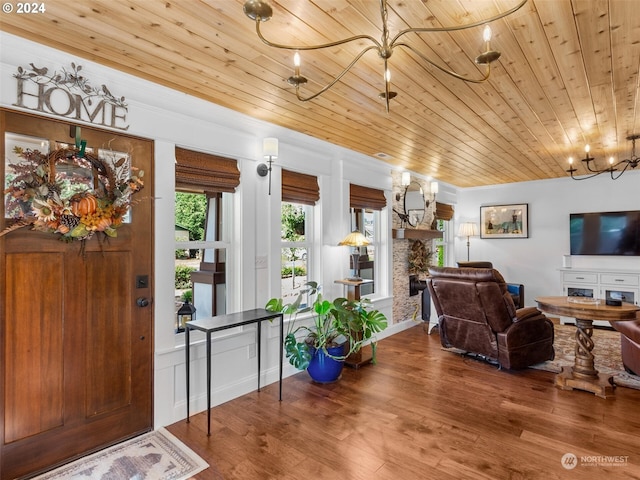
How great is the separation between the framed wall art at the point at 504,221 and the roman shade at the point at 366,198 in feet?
10.4

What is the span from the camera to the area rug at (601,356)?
11.3ft

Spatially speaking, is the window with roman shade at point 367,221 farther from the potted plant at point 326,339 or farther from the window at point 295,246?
the potted plant at point 326,339

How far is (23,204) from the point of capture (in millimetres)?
2051

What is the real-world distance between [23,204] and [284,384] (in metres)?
2.48

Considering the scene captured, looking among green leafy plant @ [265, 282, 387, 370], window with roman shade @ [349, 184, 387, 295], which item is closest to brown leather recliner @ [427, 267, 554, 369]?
green leafy plant @ [265, 282, 387, 370]

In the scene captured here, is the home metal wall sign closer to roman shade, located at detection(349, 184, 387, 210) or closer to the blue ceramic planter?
the blue ceramic planter

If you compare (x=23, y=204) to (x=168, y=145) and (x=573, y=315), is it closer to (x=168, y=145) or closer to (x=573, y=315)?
(x=168, y=145)

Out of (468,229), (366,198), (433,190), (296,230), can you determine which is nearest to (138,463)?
(296,230)

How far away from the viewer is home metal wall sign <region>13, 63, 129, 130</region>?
2.05 meters

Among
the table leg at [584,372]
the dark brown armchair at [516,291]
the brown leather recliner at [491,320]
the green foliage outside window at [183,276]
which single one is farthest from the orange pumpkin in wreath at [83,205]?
the dark brown armchair at [516,291]

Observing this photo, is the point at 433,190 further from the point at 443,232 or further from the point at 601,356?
the point at 601,356

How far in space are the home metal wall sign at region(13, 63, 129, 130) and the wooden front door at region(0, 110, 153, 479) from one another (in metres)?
0.08

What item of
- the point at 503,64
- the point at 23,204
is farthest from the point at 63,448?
the point at 503,64

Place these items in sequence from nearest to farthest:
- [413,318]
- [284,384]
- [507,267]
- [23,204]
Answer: [23,204], [284,384], [413,318], [507,267]
